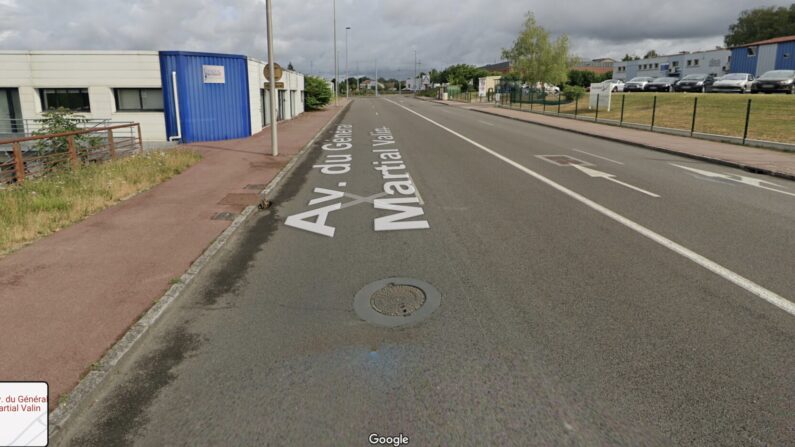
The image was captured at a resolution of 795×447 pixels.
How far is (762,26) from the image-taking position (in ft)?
263

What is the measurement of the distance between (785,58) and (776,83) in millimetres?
17893

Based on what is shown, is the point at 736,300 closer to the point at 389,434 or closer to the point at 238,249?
the point at 389,434

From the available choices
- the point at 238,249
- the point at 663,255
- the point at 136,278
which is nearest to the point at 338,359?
the point at 136,278

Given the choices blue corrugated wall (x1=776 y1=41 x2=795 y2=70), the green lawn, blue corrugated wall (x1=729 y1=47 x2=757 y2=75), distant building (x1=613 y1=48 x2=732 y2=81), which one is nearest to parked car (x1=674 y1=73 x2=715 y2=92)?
the green lawn

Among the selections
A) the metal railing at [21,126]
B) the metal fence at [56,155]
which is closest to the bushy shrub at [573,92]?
the metal railing at [21,126]

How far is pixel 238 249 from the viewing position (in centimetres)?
665

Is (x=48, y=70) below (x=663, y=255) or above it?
above

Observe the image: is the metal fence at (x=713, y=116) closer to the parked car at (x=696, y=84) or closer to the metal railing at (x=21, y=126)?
the parked car at (x=696, y=84)

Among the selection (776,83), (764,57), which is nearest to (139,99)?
(776,83)

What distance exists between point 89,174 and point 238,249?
6.29 meters

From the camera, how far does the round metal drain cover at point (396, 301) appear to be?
176 inches

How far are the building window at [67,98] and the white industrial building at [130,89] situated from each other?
1.4 inches

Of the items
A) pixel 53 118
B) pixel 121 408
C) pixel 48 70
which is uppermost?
pixel 48 70

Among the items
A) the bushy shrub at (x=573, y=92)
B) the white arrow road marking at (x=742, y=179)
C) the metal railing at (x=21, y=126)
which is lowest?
the white arrow road marking at (x=742, y=179)
